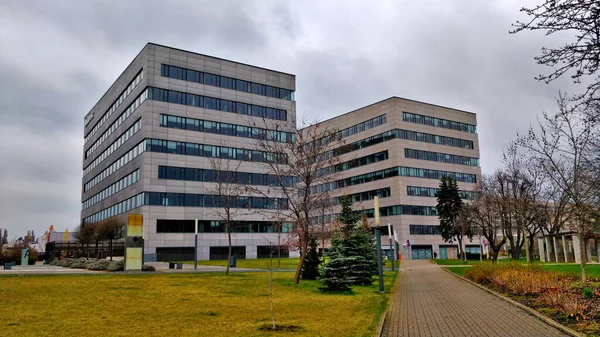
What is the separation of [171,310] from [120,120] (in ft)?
214

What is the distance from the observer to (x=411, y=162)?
8638 centimetres

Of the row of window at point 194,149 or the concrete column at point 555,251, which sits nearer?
the concrete column at point 555,251

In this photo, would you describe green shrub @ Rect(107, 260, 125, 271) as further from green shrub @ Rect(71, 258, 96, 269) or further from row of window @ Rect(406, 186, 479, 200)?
row of window @ Rect(406, 186, 479, 200)

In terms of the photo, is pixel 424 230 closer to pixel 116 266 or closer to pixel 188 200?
pixel 188 200

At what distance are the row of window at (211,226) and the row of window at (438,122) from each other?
1369 inches

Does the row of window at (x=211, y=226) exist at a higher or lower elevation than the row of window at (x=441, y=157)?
lower

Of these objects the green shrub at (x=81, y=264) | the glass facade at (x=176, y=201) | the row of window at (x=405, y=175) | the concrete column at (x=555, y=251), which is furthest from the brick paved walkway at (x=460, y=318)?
the row of window at (x=405, y=175)

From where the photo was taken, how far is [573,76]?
7684mm

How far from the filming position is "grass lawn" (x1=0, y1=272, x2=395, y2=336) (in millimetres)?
10305

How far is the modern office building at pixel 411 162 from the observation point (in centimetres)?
8462

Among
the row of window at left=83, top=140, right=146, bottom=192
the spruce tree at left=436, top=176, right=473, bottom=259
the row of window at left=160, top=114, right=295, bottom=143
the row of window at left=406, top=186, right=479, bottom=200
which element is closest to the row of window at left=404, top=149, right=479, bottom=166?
the row of window at left=406, top=186, right=479, bottom=200

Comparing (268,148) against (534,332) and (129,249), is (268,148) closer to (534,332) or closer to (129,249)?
(129,249)

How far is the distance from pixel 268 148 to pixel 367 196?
65.7m

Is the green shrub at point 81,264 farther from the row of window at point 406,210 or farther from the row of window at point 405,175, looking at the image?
the row of window at point 406,210
